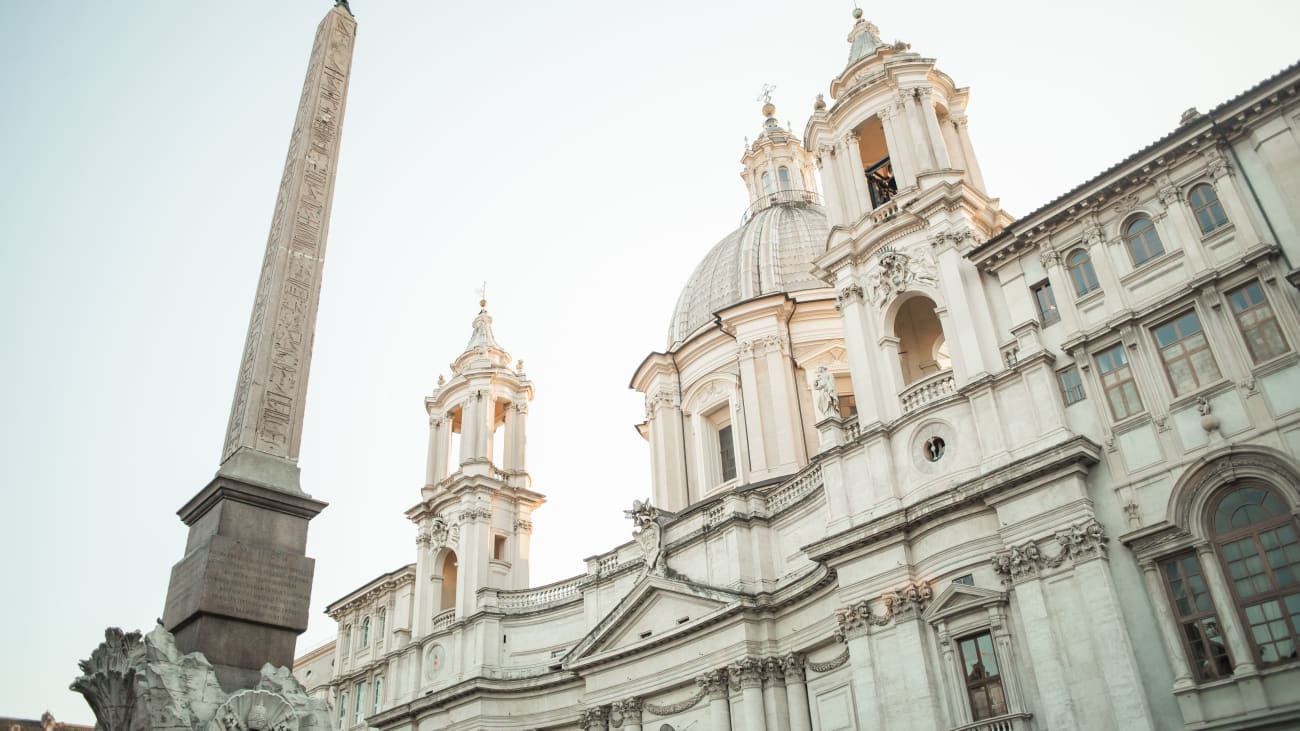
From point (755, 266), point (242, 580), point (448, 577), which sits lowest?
point (242, 580)

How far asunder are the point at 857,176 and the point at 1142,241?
905 centimetres

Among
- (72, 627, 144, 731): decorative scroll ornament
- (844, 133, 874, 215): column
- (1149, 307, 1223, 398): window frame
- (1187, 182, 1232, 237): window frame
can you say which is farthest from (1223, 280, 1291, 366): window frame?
(72, 627, 144, 731): decorative scroll ornament

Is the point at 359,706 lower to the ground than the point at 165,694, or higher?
higher

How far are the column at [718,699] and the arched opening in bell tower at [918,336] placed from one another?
1004 centimetres

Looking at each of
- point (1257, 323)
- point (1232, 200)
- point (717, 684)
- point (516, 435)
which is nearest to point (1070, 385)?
point (1257, 323)

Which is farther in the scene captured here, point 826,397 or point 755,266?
point 755,266

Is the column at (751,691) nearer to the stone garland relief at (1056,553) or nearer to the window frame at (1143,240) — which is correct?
the stone garland relief at (1056,553)

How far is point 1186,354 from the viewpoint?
19141mm

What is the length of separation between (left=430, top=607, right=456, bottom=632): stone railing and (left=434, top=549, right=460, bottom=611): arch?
107cm

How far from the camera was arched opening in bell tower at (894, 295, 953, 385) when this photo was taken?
27.4 meters

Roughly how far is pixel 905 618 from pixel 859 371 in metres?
6.53

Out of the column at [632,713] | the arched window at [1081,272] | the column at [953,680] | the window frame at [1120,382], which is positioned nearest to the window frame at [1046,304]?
the arched window at [1081,272]

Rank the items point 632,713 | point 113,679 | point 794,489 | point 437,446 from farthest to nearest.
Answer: point 437,446
point 632,713
point 794,489
point 113,679

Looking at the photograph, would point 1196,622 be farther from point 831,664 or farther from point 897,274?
point 897,274
